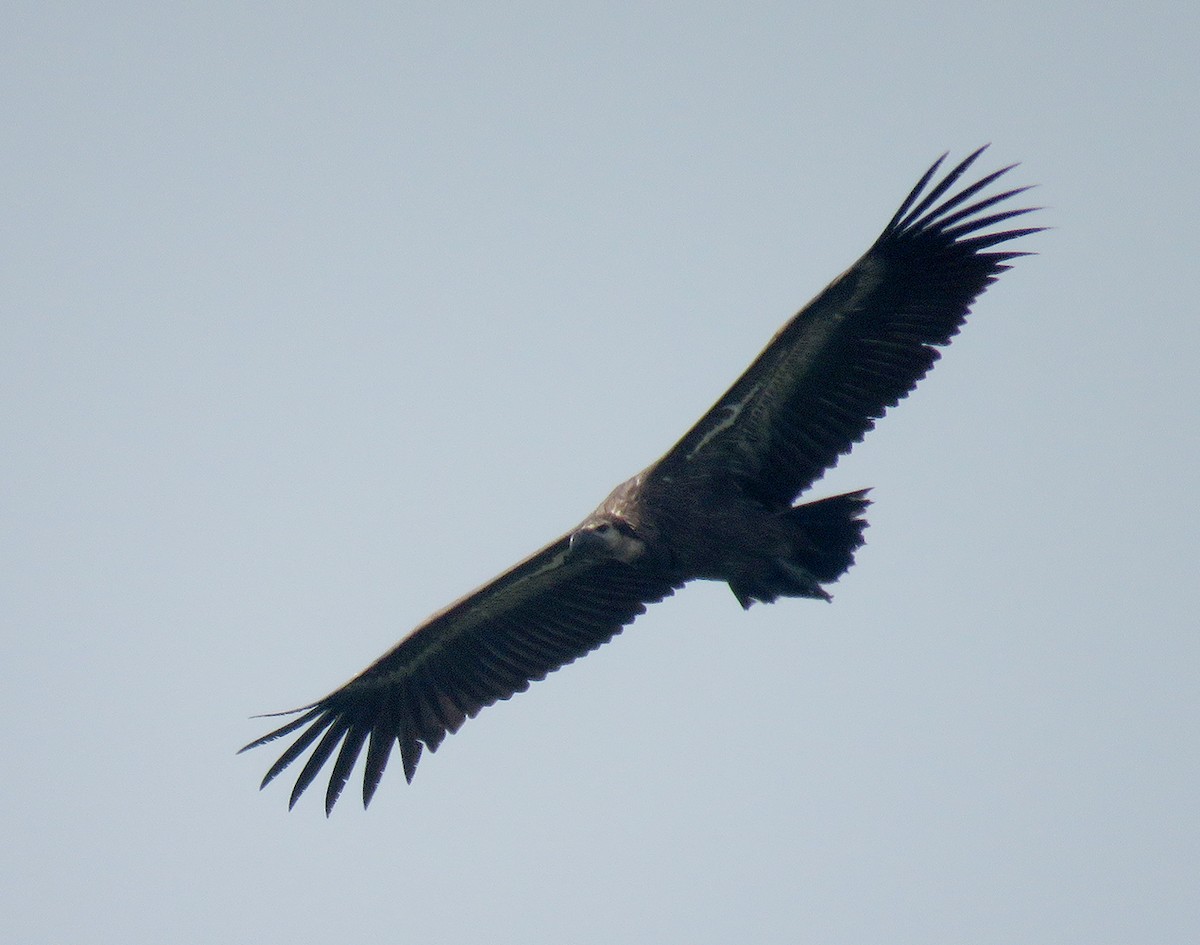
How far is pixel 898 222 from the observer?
369 inches

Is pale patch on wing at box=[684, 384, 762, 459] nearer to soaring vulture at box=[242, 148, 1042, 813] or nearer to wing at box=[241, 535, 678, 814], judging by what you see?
soaring vulture at box=[242, 148, 1042, 813]

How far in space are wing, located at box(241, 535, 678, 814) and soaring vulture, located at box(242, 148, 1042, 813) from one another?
0.6 inches

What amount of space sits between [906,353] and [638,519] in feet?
5.96

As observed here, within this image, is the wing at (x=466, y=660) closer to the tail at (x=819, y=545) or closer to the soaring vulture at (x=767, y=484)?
the soaring vulture at (x=767, y=484)

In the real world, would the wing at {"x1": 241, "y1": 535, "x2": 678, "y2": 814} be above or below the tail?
above

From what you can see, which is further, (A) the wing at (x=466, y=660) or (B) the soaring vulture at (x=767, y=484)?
(A) the wing at (x=466, y=660)

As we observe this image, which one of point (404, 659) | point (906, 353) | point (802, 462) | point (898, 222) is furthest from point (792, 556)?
point (404, 659)

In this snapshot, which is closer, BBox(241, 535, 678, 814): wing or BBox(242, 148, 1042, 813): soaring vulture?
BBox(242, 148, 1042, 813): soaring vulture

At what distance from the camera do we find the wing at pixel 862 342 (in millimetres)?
9383

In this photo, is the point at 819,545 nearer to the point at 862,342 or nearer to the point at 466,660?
the point at 862,342

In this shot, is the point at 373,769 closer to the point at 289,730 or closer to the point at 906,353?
the point at 289,730

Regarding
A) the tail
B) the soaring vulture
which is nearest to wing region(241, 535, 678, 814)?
the soaring vulture

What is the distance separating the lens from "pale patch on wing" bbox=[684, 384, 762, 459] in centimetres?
961

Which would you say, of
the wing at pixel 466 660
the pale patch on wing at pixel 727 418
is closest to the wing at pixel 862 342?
the pale patch on wing at pixel 727 418
